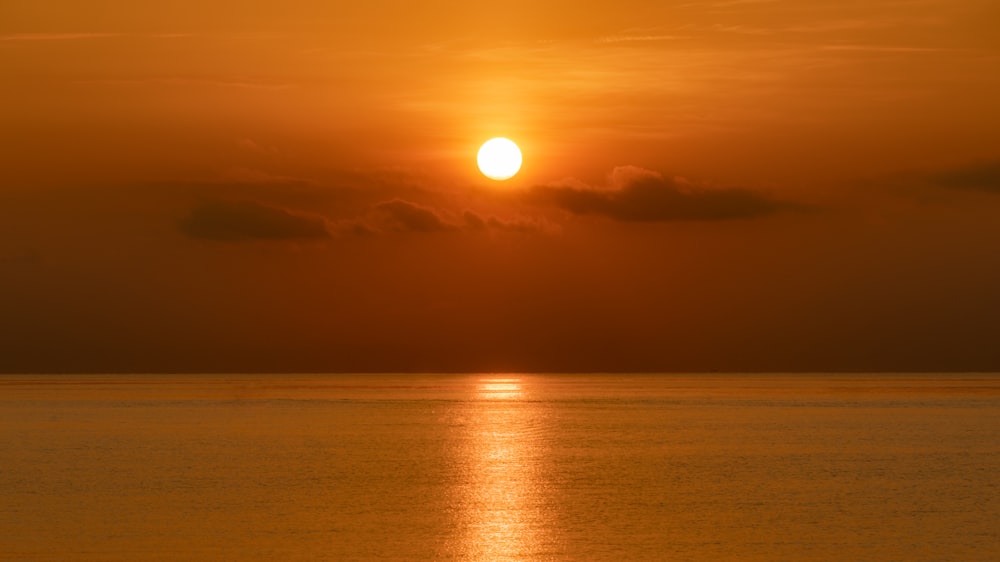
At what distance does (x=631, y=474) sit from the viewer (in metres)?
43.3

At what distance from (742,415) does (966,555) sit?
63.9 meters

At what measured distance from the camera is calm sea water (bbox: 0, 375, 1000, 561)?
27.4 meters

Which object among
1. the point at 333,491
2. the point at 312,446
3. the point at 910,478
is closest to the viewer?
the point at 333,491

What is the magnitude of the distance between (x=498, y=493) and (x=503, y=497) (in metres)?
1.04

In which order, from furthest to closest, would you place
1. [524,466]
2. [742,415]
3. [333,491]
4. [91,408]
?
[91,408]
[742,415]
[524,466]
[333,491]

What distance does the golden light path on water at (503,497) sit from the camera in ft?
89.6

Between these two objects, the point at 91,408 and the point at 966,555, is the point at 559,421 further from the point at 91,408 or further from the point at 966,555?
the point at 966,555

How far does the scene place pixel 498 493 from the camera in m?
37.4

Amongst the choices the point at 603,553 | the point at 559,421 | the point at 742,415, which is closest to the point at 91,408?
the point at 559,421

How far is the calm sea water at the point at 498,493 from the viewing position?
90.0 ft

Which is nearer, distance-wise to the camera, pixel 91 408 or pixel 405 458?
pixel 405 458

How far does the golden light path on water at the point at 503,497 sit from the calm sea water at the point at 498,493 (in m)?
0.11

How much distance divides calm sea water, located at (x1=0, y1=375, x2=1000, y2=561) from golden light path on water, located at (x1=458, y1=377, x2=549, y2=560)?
11cm

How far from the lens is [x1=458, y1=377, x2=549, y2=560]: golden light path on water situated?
2731 centimetres
